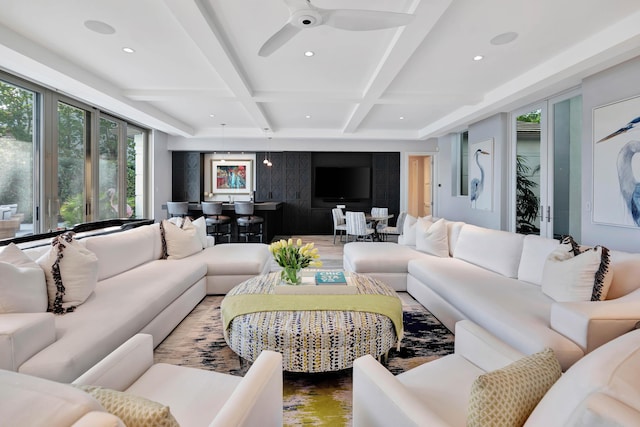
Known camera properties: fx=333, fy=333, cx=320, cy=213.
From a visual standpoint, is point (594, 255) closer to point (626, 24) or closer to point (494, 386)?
point (494, 386)

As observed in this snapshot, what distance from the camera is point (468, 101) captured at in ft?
16.8

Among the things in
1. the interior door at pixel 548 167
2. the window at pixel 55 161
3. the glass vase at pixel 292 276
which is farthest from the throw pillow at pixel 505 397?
the window at pixel 55 161

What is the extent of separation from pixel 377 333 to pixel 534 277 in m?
1.63

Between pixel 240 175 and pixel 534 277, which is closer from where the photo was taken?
pixel 534 277

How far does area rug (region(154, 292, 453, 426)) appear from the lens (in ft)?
5.90

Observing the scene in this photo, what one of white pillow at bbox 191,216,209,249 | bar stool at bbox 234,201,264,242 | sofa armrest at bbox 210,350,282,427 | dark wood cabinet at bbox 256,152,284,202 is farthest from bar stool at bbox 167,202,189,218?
sofa armrest at bbox 210,350,282,427

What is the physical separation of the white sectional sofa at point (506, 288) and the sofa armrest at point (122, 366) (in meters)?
1.91

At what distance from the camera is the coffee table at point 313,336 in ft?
6.31

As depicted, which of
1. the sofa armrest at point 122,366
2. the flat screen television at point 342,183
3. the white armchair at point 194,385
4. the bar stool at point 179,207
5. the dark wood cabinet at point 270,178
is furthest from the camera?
the flat screen television at point 342,183

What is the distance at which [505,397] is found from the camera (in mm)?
813

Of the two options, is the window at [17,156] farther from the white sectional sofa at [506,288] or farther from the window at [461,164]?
the window at [461,164]

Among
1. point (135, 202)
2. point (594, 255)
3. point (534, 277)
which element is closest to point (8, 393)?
point (594, 255)

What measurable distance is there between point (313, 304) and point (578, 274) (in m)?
1.68

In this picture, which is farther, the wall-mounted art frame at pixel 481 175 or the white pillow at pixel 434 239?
the wall-mounted art frame at pixel 481 175
